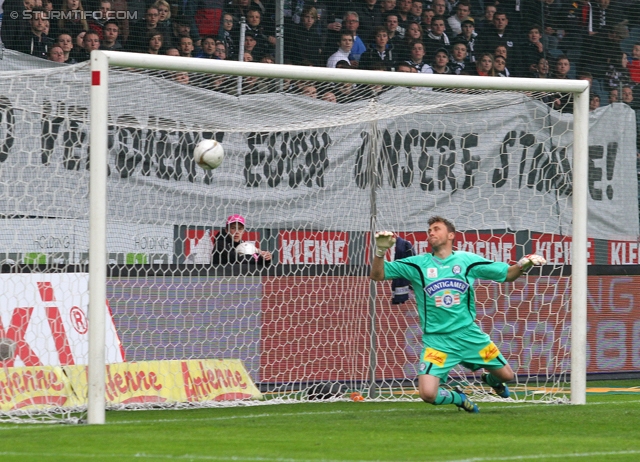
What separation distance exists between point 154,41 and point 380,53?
305 cm

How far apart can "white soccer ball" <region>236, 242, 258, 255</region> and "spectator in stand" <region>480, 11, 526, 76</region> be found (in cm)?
546

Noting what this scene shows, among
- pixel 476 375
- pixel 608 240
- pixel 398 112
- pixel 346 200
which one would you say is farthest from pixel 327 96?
pixel 608 240

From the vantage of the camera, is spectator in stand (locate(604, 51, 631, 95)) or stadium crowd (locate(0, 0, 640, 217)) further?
spectator in stand (locate(604, 51, 631, 95))

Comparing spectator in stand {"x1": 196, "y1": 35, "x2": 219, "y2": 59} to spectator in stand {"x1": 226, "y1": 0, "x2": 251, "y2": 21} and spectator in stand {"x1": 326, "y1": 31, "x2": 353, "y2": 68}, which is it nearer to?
spectator in stand {"x1": 226, "y1": 0, "x2": 251, "y2": 21}

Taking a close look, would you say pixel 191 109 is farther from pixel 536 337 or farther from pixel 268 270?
pixel 536 337

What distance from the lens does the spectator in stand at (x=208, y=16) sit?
14.3 meters

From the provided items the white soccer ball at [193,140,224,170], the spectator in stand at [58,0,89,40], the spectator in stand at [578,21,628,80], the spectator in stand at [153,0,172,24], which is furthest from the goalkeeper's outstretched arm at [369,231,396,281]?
the spectator in stand at [578,21,628,80]

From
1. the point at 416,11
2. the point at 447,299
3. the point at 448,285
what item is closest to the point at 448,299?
the point at 447,299

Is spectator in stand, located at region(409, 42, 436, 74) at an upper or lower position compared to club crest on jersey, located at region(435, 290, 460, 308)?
upper

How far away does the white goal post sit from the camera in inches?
340

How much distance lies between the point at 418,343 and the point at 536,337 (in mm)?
1300

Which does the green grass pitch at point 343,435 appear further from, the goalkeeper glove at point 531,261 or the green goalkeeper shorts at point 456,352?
the goalkeeper glove at point 531,261

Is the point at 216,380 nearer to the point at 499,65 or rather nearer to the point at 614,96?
the point at 499,65

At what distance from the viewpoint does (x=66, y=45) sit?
13625 mm
